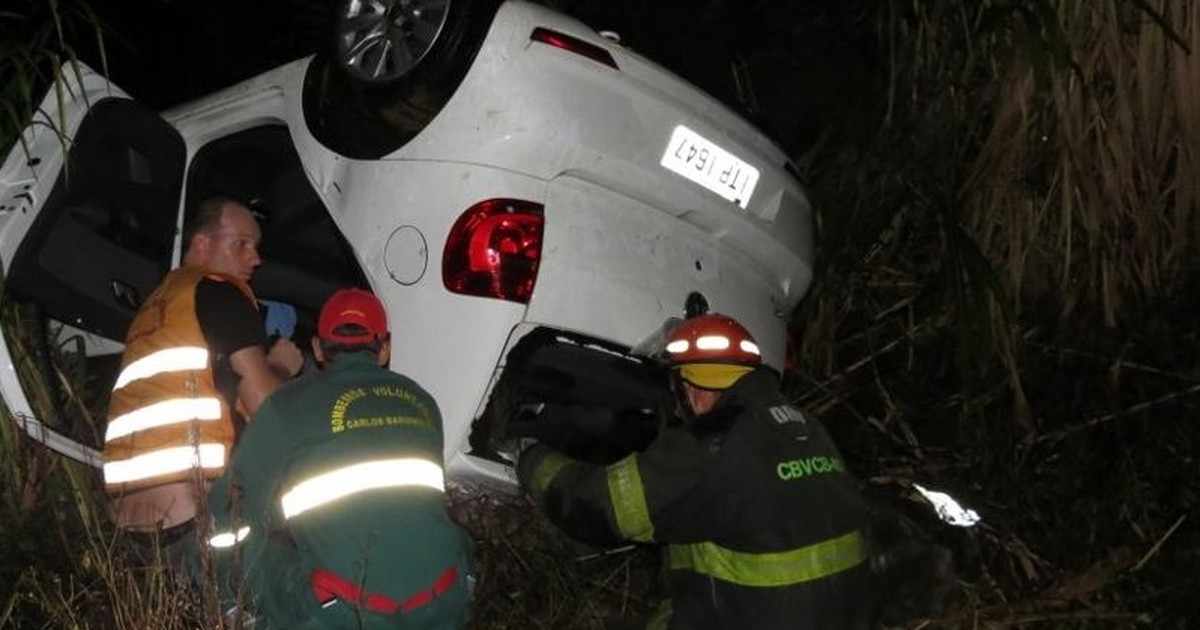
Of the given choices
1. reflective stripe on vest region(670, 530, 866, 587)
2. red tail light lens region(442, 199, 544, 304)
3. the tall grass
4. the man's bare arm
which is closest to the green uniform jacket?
red tail light lens region(442, 199, 544, 304)

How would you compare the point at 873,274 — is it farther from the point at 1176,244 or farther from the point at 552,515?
the point at 552,515

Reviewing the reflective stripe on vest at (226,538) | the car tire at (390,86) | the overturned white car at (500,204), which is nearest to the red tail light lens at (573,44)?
the overturned white car at (500,204)

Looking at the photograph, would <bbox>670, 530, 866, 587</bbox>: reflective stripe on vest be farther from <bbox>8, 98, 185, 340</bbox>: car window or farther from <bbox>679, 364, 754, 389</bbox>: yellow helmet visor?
<bbox>8, 98, 185, 340</bbox>: car window

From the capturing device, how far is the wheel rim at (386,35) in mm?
4004

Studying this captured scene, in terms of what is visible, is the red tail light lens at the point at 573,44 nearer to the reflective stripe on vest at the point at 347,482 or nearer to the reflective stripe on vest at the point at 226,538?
the reflective stripe on vest at the point at 347,482

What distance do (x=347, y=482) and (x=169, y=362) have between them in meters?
0.74

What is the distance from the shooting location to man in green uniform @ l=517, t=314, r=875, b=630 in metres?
3.79

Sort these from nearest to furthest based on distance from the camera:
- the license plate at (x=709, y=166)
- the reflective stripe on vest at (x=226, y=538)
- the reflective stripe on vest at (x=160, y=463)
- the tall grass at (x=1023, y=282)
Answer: the reflective stripe on vest at (x=226, y=538), the reflective stripe on vest at (x=160, y=463), the license plate at (x=709, y=166), the tall grass at (x=1023, y=282)

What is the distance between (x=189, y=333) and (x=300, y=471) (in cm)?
69

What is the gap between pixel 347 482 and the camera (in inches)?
137

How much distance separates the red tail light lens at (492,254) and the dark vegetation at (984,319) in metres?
0.84

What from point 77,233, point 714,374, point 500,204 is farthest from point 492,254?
point 77,233

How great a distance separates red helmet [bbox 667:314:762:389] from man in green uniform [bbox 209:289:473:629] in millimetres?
693

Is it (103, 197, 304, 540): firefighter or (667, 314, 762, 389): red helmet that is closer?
(103, 197, 304, 540): firefighter
